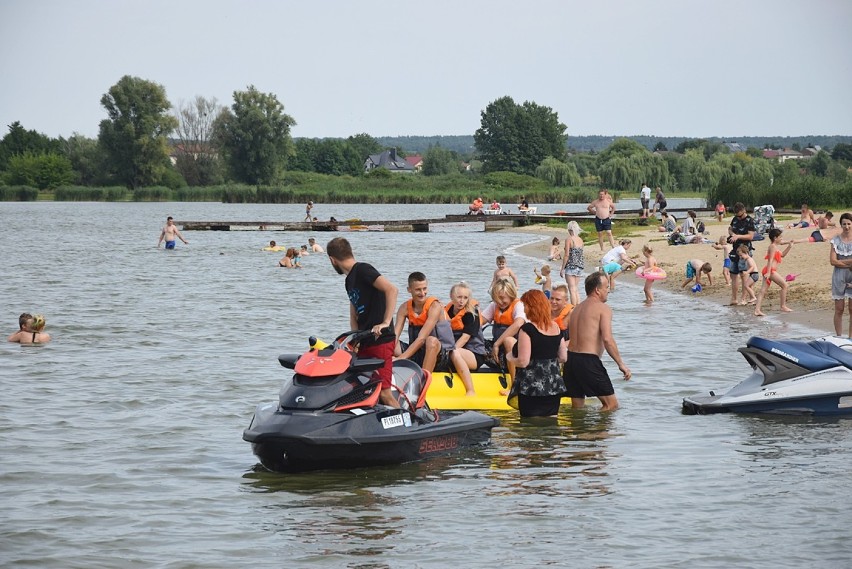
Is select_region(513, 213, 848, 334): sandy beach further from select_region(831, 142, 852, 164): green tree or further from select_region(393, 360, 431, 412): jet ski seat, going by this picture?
select_region(831, 142, 852, 164): green tree

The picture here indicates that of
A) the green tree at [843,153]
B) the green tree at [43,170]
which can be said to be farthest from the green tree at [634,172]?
the green tree at [43,170]

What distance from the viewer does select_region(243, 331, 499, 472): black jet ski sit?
9312 mm

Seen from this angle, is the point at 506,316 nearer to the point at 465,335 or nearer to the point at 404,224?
the point at 465,335

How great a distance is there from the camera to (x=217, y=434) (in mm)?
12047

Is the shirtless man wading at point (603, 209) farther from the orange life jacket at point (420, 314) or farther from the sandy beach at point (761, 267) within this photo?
the orange life jacket at point (420, 314)

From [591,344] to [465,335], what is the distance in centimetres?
152

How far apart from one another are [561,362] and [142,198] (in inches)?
4464

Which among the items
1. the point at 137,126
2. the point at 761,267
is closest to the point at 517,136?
the point at 137,126

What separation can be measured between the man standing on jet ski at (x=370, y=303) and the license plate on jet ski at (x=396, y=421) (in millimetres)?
272

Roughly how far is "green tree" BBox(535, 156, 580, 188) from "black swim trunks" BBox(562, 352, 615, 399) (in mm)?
94701

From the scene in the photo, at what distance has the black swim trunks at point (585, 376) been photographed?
38.7 feet

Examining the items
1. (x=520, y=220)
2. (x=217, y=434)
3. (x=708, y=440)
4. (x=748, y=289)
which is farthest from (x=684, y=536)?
(x=520, y=220)

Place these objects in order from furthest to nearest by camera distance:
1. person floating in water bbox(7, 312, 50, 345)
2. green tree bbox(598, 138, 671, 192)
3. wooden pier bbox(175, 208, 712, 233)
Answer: green tree bbox(598, 138, 671, 192) < wooden pier bbox(175, 208, 712, 233) < person floating in water bbox(7, 312, 50, 345)

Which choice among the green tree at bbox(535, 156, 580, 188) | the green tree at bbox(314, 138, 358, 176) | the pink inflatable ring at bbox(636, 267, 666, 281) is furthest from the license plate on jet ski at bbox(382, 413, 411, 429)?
the green tree at bbox(314, 138, 358, 176)
